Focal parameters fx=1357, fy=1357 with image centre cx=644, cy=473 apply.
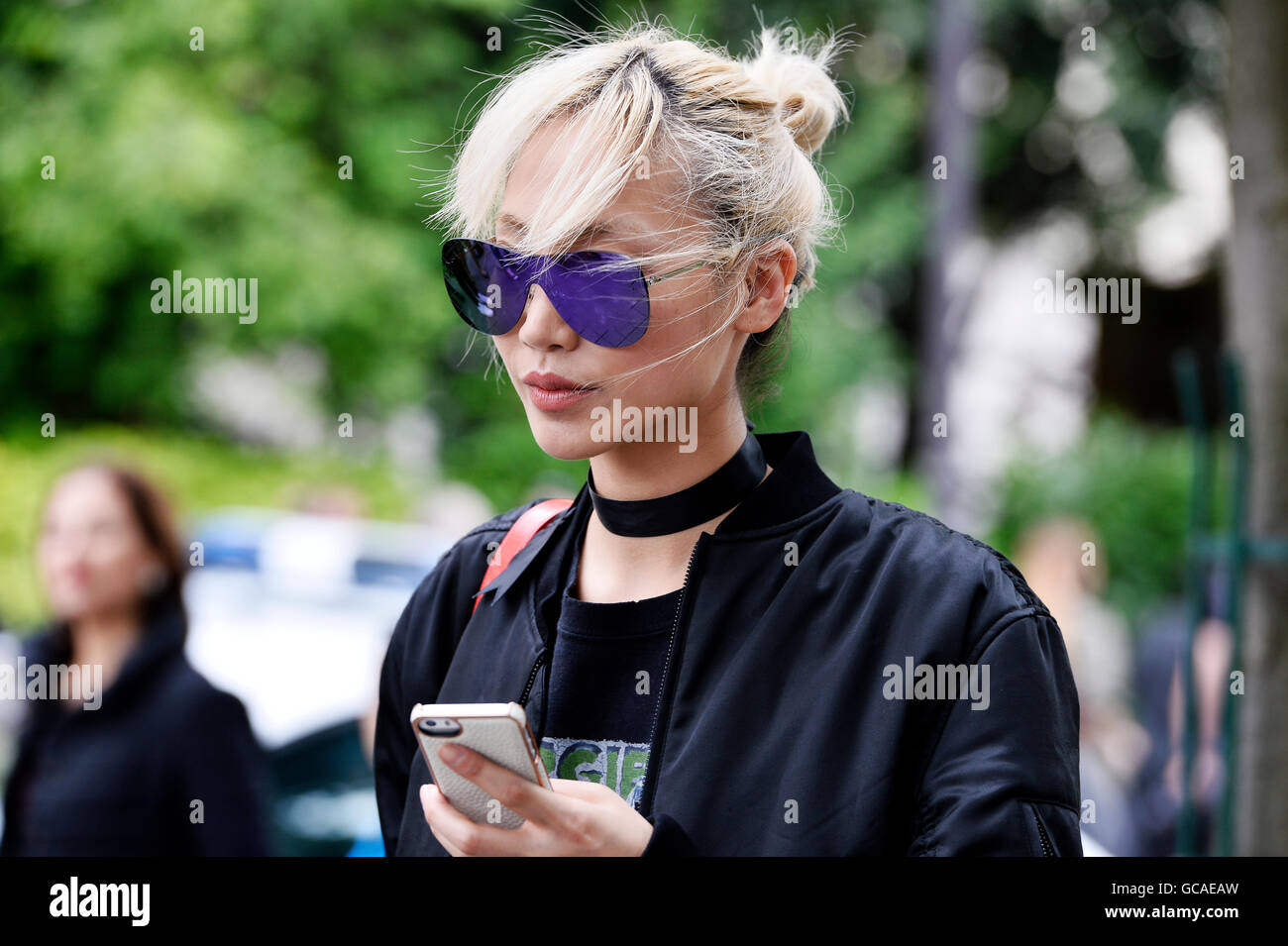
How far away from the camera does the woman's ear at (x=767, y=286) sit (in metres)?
1.85

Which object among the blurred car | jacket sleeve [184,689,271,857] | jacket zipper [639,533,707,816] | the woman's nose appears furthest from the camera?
the blurred car

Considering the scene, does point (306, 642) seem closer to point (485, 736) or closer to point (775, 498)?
point (775, 498)

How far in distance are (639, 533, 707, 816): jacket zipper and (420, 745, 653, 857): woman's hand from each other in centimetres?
12

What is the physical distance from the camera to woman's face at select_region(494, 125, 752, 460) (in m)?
1.73

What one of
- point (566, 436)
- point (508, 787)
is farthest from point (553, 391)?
point (508, 787)

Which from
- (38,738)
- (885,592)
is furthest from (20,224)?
(885,592)

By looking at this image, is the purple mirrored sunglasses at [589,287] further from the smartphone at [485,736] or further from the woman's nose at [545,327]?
the smartphone at [485,736]

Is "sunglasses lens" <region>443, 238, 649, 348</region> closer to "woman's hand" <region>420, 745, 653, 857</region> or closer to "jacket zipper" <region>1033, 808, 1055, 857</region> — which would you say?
"woman's hand" <region>420, 745, 653, 857</region>

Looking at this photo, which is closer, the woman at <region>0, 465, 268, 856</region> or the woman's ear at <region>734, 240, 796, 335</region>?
the woman's ear at <region>734, 240, 796, 335</region>

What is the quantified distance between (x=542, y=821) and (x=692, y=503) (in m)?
0.52

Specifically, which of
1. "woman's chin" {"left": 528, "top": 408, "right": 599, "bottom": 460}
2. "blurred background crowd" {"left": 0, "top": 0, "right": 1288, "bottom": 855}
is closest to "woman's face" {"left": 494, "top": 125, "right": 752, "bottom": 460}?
"woman's chin" {"left": 528, "top": 408, "right": 599, "bottom": 460}

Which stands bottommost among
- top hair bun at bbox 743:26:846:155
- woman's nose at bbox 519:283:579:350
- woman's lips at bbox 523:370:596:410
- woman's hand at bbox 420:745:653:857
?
woman's hand at bbox 420:745:653:857

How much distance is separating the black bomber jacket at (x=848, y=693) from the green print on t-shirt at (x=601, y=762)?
39mm
